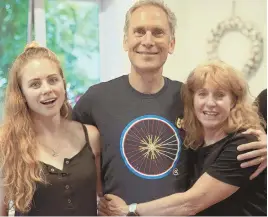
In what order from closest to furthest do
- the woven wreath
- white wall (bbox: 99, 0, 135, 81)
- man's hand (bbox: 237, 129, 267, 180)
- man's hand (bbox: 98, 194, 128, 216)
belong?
man's hand (bbox: 237, 129, 267, 180) → man's hand (bbox: 98, 194, 128, 216) → the woven wreath → white wall (bbox: 99, 0, 135, 81)

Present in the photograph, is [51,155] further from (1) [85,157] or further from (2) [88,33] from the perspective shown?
(2) [88,33]

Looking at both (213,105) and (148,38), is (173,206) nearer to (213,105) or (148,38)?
(213,105)

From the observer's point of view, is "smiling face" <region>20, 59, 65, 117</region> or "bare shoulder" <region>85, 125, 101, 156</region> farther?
"bare shoulder" <region>85, 125, 101, 156</region>

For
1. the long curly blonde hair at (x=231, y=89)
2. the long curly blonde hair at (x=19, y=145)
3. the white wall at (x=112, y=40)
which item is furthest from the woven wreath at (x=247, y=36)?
the long curly blonde hair at (x=19, y=145)

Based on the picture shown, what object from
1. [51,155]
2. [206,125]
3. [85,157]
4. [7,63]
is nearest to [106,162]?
[85,157]

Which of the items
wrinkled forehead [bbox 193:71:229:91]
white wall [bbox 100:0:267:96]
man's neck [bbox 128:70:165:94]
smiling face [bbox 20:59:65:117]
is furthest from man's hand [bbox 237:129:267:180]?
white wall [bbox 100:0:267:96]

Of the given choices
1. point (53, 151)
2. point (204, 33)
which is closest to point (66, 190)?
point (53, 151)

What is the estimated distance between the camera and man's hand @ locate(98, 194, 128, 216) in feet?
4.35

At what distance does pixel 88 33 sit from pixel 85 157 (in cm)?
110

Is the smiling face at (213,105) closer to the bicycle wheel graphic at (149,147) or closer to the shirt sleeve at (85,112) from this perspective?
the bicycle wheel graphic at (149,147)

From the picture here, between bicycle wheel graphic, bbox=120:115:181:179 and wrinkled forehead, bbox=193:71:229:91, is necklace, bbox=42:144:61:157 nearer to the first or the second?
bicycle wheel graphic, bbox=120:115:181:179

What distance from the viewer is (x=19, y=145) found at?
4.05ft

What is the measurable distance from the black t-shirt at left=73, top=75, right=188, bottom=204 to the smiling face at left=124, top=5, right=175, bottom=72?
0.37ft

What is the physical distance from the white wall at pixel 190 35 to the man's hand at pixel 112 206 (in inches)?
31.9
